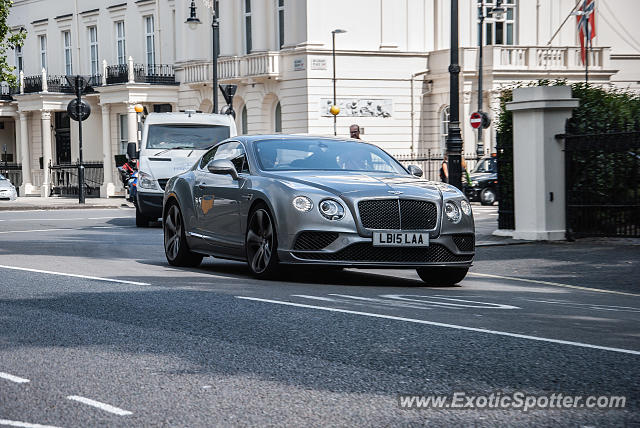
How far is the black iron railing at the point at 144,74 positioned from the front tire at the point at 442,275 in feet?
144

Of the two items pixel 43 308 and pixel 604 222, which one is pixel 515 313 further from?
pixel 604 222

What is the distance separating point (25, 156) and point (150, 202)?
133 ft

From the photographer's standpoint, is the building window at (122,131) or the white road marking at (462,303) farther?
the building window at (122,131)

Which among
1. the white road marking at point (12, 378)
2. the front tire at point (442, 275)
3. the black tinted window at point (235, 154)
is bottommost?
the front tire at point (442, 275)

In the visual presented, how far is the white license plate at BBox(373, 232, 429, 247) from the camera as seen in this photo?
1128 centimetres

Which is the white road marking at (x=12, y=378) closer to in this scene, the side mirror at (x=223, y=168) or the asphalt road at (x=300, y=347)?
the asphalt road at (x=300, y=347)

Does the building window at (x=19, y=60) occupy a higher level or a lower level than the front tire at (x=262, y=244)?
higher

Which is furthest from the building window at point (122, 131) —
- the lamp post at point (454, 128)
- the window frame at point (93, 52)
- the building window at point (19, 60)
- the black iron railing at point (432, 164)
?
the lamp post at point (454, 128)

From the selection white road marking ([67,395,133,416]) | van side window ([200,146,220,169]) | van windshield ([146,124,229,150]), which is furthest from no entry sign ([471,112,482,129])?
white road marking ([67,395,133,416])

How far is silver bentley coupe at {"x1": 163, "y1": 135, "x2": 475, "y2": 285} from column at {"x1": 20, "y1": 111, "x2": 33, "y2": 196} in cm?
5055

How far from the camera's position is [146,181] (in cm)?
2438

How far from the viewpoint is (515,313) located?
9.27 metres

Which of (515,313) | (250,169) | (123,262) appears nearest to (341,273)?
(250,169)

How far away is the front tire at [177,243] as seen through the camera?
14.0 metres
